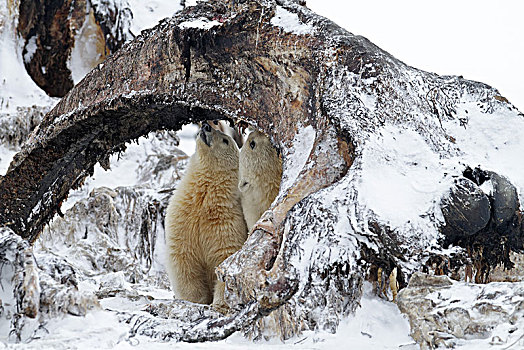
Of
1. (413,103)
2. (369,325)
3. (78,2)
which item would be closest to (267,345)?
(369,325)

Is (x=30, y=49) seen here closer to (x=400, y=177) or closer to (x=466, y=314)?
(x=400, y=177)

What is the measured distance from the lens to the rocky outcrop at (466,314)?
5.80 feet

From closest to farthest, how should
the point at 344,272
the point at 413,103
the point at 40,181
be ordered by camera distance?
the point at 344,272, the point at 413,103, the point at 40,181

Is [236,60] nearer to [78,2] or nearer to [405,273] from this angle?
[405,273]

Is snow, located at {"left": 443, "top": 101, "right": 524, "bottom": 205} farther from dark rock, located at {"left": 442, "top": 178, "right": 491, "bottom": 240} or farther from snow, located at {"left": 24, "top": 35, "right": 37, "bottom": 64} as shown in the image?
snow, located at {"left": 24, "top": 35, "right": 37, "bottom": 64}

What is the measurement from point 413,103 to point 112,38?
8.45 metres

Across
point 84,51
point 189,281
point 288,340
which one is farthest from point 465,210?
point 84,51

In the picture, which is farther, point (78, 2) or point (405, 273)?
point (78, 2)

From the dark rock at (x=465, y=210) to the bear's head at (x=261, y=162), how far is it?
70.0 inches

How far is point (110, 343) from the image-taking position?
7.23 ft

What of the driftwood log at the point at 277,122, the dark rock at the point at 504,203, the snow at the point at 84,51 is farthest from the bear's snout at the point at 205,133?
the snow at the point at 84,51

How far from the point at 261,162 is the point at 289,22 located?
1.07m

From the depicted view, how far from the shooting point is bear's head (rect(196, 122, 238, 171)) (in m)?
4.62

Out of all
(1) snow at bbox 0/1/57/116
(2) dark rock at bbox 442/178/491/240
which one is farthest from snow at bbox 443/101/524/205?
(1) snow at bbox 0/1/57/116
